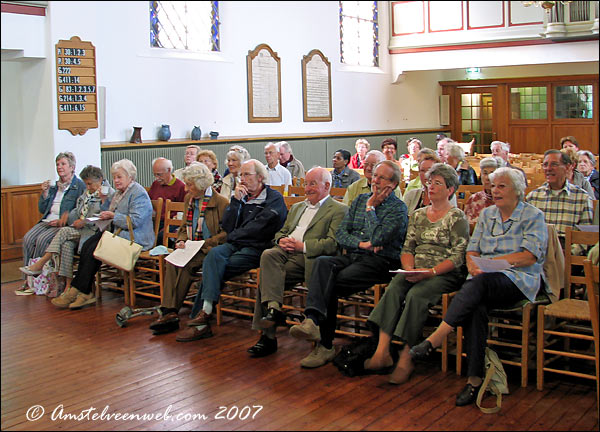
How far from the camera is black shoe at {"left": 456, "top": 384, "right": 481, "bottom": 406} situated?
11.7 ft

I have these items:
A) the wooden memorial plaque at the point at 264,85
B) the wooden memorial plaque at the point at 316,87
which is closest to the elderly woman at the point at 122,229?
the wooden memorial plaque at the point at 264,85

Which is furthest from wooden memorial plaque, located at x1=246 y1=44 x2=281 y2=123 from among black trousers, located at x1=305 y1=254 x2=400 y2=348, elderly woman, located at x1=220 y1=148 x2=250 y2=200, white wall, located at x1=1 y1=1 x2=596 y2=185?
black trousers, located at x1=305 y1=254 x2=400 y2=348

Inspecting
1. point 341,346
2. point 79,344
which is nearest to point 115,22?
point 79,344

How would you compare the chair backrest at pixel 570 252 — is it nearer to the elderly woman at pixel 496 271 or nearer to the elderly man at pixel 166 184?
the elderly woman at pixel 496 271

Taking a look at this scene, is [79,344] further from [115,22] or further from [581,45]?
[581,45]

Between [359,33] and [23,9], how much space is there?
725 cm

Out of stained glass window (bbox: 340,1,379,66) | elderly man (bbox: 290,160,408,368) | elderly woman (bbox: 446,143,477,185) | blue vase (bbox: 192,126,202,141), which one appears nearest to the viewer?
elderly man (bbox: 290,160,408,368)

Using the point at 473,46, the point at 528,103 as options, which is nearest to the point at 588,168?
the point at 473,46

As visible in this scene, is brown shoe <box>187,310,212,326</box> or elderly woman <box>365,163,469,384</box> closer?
elderly woman <box>365,163,469,384</box>

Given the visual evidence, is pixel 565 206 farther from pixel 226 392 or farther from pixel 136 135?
pixel 136 135

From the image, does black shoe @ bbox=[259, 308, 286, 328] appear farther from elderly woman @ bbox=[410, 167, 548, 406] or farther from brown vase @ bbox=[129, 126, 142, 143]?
brown vase @ bbox=[129, 126, 142, 143]

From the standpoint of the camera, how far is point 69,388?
394cm

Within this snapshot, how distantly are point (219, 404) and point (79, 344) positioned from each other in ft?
4.85

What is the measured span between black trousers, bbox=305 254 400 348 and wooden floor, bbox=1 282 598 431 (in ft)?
0.97
